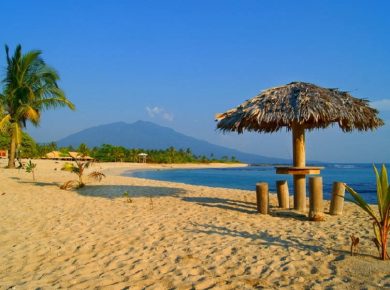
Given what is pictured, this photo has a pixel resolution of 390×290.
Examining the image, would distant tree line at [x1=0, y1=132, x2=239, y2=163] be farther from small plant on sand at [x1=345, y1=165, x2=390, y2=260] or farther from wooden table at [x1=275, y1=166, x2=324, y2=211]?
small plant on sand at [x1=345, y1=165, x2=390, y2=260]

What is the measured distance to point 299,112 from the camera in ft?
19.4

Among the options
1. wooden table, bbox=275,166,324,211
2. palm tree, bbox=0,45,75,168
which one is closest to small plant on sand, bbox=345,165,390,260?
wooden table, bbox=275,166,324,211

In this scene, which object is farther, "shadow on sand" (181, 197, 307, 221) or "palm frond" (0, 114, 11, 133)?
"palm frond" (0, 114, 11, 133)

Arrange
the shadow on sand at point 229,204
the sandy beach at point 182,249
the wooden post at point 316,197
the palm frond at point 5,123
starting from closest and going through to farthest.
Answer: the sandy beach at point 182,249
the wooden post at point 316,197
the shadow on sand at point 229,204
the palm frond at point 5,123

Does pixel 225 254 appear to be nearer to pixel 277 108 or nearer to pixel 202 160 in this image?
pixel 277 108

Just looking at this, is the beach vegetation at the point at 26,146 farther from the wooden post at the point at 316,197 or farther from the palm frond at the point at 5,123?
the wooden post at the point at 316,197

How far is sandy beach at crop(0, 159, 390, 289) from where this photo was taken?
10.3 ft

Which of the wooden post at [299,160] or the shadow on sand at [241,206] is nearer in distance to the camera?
the shadow on sand at [241,206]

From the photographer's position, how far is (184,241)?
447cm

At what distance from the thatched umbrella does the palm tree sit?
10.3m

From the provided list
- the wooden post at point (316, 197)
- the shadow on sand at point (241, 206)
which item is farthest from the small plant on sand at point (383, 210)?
the shadow on sand at point (241, 206)

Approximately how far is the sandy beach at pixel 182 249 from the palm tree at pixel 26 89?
8797 millimetres

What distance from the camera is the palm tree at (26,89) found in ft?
48.4

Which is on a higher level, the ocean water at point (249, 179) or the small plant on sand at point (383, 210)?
the small plant on sand at point (383, 210)
